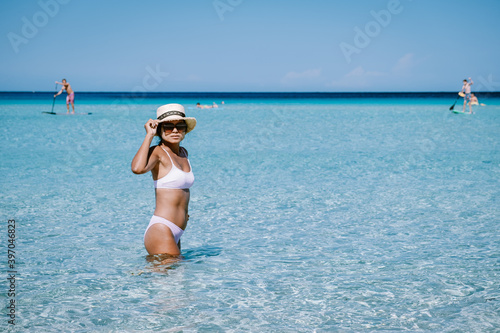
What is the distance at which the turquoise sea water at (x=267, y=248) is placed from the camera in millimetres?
4398

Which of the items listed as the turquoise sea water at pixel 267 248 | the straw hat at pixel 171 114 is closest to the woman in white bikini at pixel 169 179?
the straw hat at pixel 171 114

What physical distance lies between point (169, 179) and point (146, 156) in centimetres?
40

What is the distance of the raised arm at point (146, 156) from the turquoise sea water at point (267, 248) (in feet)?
3.75

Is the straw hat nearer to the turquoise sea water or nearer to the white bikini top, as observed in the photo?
the white bikini top

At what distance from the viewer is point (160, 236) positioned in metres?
4.87

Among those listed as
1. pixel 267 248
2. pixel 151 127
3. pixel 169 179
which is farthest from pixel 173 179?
pixel 267 248

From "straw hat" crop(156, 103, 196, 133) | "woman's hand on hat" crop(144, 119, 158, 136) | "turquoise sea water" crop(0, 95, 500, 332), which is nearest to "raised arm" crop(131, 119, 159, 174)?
"woman's hand on hat" crop(144, 119, 158, 136)

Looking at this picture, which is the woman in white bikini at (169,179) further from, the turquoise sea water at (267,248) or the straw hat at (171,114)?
the turquoise sea water at (267,248)

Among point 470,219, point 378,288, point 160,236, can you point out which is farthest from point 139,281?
point 470,219

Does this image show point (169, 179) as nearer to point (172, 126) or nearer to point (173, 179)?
point (173, 179)

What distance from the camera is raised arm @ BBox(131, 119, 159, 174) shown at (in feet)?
14.6

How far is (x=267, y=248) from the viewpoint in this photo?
644 cm

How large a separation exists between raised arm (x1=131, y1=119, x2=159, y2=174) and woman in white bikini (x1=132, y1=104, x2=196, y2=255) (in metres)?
0.02

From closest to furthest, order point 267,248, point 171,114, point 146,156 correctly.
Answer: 1. point 146,156
2. point 171,114
3. point 267,248
